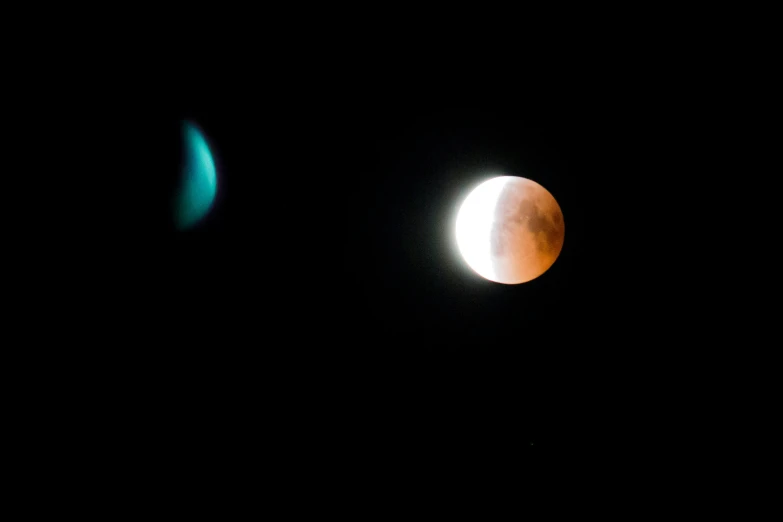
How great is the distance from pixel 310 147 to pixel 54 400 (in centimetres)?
206

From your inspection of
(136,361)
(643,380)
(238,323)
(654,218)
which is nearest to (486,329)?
(643,380)

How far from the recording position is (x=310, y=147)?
8.34 feet

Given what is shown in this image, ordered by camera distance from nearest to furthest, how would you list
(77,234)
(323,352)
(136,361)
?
1. (77,234)
2. (136,361)
3. (323,352)

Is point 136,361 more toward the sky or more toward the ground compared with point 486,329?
more toward the ground

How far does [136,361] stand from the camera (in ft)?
8.39

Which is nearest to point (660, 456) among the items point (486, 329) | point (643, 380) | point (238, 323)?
point (643, 380)

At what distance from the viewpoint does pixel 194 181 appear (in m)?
2.38

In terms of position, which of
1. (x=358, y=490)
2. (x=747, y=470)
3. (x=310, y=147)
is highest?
(x=310, y=147)

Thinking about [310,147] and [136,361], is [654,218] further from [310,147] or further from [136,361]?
[136,361]

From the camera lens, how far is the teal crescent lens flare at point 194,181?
2.34 m

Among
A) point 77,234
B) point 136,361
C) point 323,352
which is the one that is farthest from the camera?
point 323,352

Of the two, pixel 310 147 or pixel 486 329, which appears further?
pixel 486 329

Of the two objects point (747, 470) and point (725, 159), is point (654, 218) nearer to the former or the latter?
point (725, 159)

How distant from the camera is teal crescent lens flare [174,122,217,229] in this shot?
2.34 meters
